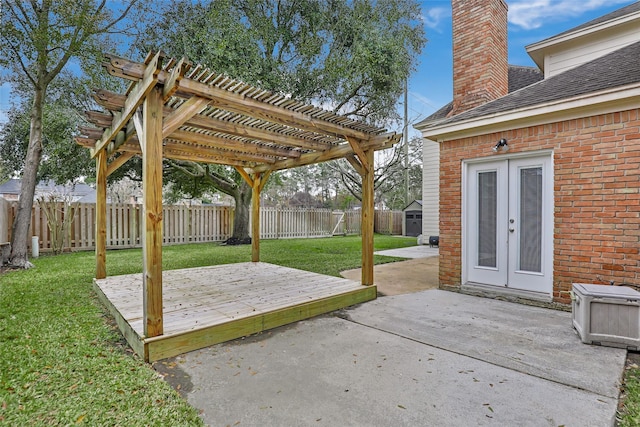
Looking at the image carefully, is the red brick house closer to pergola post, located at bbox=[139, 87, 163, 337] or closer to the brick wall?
the brick wall

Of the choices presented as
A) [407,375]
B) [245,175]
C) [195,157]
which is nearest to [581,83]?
[407,375]

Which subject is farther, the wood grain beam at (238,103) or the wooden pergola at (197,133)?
the wooden pergola at (197,133)

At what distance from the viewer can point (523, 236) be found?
4.37 m

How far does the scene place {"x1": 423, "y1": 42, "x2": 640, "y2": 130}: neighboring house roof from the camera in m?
3.78

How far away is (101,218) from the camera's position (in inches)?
210

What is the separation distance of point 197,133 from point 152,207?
233 cm

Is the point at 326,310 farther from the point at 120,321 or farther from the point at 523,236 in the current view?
the point at 523,236

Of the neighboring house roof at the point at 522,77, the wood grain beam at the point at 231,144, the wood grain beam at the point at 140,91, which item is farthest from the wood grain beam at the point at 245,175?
the neighboring house roof at the point at 522,77

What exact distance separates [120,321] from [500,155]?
5167 millimetres

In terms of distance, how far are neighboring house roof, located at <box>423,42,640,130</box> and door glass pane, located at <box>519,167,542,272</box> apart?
0.94 m

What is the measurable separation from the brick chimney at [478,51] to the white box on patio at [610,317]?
3.96 m

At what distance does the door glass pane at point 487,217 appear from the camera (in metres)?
4.66

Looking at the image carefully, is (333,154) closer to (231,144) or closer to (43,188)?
(231,144)

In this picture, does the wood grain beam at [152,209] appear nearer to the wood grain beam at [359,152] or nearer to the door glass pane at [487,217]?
the wood grain beam at [359,152]
